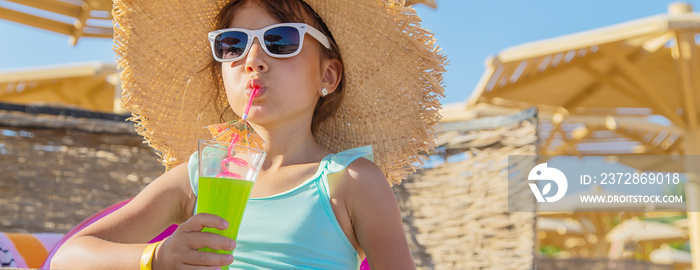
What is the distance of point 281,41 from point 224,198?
0.48 m

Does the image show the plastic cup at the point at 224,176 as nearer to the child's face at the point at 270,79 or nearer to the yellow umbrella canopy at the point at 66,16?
the child's face at the point at 270,79

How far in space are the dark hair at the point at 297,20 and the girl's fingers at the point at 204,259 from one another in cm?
69

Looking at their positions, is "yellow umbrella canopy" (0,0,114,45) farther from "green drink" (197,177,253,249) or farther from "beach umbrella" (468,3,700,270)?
Answer: "beach umbrella" (468,3,700,270)

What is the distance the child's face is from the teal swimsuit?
174 millimetres

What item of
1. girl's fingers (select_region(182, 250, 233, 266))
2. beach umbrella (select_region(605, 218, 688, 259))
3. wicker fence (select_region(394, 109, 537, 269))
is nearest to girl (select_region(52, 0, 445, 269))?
girl's fingers (select_region(182, 250, 233, 266))

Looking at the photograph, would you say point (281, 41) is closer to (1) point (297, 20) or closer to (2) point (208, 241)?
(1) point (297, 20)

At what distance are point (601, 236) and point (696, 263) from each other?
5978 millimetres

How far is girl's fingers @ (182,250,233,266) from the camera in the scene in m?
1.01

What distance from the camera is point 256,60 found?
4.72ft

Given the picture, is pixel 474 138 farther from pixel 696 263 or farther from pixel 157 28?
pixel 696 263

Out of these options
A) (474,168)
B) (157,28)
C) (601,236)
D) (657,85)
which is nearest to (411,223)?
(474,168)

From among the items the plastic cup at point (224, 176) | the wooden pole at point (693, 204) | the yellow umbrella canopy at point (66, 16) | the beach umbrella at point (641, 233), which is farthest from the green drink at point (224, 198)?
the beach umbrella at point (641, 233)

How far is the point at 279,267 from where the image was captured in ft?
4.50

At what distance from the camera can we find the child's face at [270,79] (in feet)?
4.72
